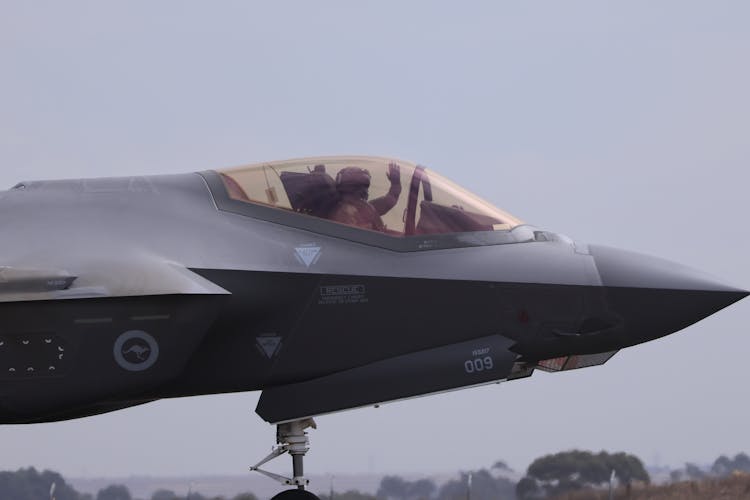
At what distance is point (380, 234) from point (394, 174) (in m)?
0.79

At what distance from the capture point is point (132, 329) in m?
11.0

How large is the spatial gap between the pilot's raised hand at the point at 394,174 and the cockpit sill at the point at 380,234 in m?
0.70

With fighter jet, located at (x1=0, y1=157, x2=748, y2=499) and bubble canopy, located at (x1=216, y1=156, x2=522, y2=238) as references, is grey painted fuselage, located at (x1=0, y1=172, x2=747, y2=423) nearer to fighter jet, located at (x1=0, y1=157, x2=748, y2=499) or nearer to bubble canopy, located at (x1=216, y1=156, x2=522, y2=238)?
fighter jet, located at (x1=0, y1=157, x2=748, y2=499)

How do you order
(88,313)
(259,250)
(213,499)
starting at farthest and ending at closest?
(213,499), (259,250), (88,313)

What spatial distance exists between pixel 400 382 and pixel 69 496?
775cm

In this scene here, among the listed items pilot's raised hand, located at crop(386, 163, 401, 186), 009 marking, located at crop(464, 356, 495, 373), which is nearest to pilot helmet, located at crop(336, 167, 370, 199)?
pilot's raised hand, located at crop(386, 163, 401, 186)

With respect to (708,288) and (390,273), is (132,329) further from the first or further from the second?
(708,288)

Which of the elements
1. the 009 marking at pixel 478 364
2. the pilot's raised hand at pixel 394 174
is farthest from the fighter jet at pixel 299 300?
the pilot's raised hand at pixel 394 174

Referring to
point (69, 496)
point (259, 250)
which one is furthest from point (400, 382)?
point (69, 496)

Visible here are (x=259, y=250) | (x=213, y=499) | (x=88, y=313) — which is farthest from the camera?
(x=213, y=499)

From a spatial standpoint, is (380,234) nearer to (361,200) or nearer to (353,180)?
(361,200)

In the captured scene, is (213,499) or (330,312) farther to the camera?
(213,499)

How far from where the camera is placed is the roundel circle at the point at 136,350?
36.1 feet

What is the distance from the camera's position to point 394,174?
40.3ft
